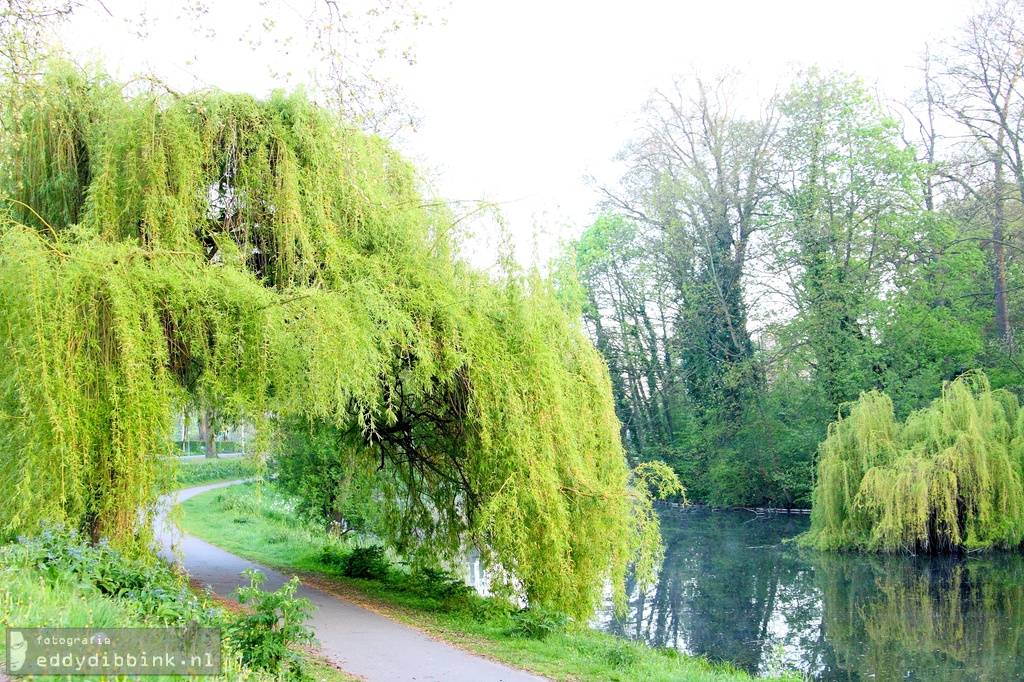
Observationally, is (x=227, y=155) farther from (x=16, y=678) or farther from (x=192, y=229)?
(x=16, y=678)

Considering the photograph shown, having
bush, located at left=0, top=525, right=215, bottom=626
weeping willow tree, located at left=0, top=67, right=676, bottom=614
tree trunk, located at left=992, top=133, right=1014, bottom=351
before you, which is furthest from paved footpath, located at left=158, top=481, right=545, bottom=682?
tree trunk, located at left=992, top=133, right=1014, bottom=351

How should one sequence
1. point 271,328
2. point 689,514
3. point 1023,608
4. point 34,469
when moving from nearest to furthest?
point 34,469
point 271,328
point 1023,608
point 689,514

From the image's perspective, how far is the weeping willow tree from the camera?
748 cm

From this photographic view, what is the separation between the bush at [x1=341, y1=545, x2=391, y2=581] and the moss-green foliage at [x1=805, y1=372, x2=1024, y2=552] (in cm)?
1148

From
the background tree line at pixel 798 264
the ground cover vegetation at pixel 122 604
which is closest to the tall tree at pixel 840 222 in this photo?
the background tree line at pixel 798 264

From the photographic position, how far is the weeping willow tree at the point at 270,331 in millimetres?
7477

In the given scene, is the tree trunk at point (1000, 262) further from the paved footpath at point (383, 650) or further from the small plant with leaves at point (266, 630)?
the small plant with leaves at point (266, 630)

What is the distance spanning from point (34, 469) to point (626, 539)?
272 inches

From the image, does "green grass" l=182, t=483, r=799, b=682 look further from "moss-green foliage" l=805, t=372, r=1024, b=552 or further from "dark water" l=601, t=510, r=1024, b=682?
"moss-green foliage" l=805, t=372, r=1024, b=552

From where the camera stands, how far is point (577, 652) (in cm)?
907

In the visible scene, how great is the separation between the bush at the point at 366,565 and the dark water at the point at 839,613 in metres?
3.89

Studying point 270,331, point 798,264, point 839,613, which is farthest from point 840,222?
point 270,331

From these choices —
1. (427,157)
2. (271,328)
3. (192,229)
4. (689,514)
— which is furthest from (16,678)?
(689,514)

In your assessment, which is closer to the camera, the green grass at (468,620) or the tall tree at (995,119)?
the green grass at (468,620)
